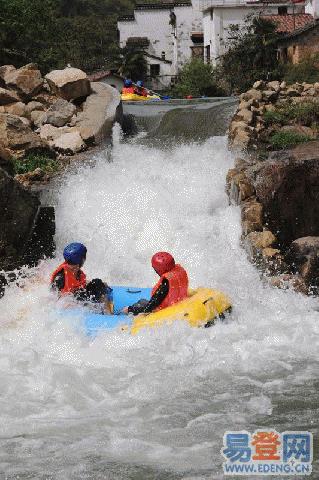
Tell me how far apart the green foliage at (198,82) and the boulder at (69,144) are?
51.4ft

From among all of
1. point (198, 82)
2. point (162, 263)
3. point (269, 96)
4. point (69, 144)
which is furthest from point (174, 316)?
point (198, 82)

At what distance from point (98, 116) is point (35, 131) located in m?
1.42

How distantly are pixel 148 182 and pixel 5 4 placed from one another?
8.95 meters

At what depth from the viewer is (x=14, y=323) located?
7938 mm

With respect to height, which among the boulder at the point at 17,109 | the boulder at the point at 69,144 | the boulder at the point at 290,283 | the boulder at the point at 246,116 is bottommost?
the boulder at the point at 290,283

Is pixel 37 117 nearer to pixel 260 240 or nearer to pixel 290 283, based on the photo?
pixel 260 240

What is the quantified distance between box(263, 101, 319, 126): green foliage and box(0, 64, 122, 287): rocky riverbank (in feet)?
11.5

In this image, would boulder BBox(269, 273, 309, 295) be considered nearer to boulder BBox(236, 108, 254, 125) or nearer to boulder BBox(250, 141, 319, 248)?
boulder BBox(250, 141, 319, 248)

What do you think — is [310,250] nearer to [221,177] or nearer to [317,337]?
[317,337]

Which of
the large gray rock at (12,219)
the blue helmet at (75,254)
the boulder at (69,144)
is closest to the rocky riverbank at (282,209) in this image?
the blue helmet at (75,254)

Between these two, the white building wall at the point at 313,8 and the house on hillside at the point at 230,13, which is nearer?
the white building wall at the point at 313,8

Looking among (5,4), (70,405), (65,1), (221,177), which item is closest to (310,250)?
(221,177)

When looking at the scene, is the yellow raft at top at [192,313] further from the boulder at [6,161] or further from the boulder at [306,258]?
the boulder at [6,161]

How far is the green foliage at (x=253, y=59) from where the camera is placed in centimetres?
2673
